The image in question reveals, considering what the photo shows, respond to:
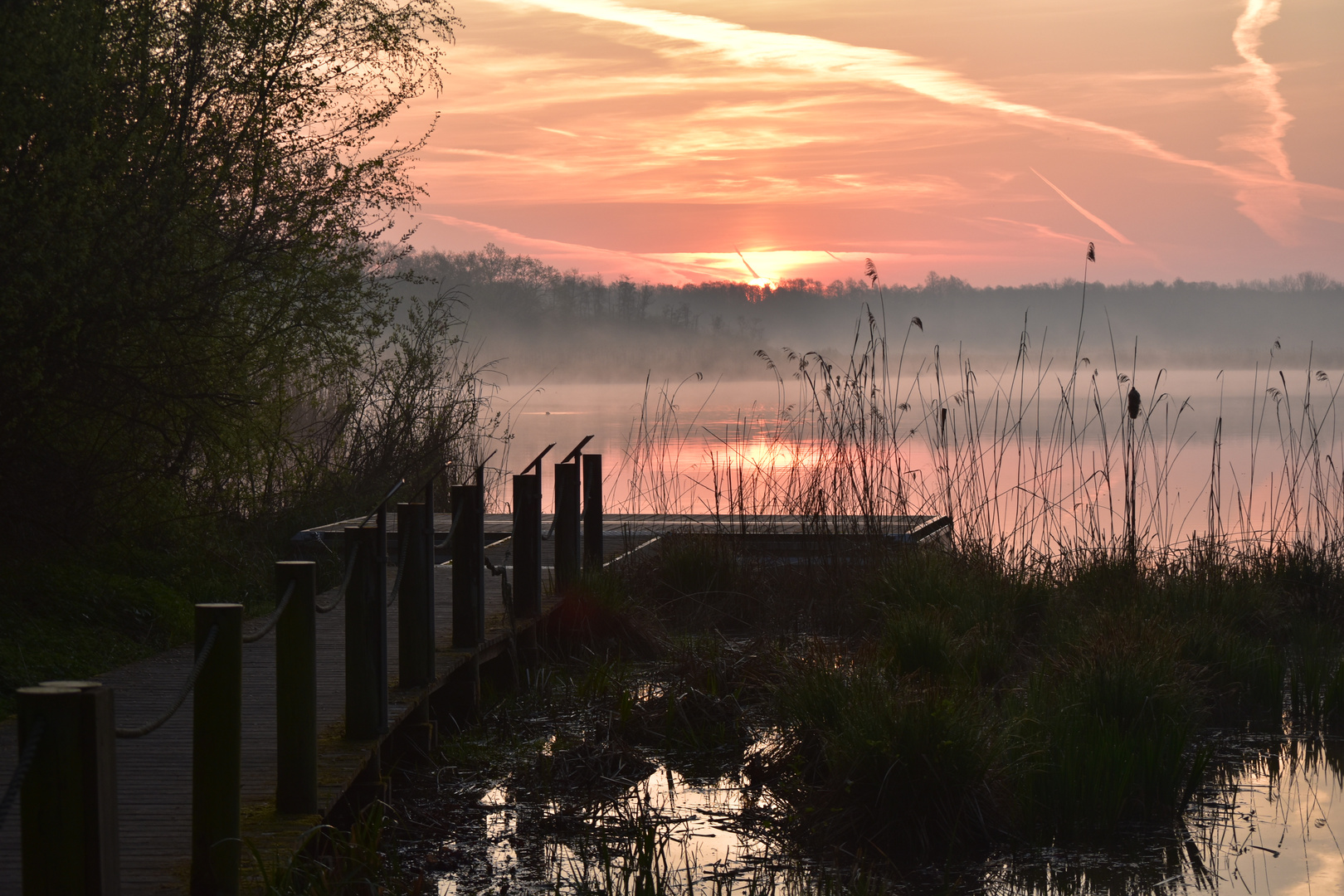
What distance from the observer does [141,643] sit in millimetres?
6805

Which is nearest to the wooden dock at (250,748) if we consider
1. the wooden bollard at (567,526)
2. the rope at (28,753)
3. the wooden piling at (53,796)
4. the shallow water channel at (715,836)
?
the wooden bollard at (567,526)

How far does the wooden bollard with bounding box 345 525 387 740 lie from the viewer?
412 cm

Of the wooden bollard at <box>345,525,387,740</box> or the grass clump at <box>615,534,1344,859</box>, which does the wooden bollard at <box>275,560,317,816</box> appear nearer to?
the wooden bollard at <box>345,525,387,740</box>

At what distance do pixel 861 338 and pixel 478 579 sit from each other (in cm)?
468

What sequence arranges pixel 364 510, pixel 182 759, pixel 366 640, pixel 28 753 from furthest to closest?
pixel 364 510, pixel 366 640, pixel 182 759, pixel 28 753

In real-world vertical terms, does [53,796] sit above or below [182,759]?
above

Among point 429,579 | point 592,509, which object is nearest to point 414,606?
point 429,579

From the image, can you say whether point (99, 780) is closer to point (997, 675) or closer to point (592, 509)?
point (997, 675)

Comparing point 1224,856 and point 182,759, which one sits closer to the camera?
point 182,759

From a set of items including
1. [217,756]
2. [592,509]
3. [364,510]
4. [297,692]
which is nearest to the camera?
[217,756]

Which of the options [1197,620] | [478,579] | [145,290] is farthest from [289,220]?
[1197,620]

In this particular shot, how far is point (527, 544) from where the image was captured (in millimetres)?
6527

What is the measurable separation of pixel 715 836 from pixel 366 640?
57.4 inches

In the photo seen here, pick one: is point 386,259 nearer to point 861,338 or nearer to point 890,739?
point 861,338
